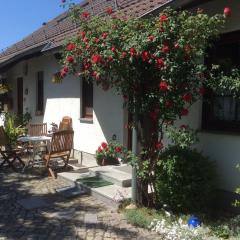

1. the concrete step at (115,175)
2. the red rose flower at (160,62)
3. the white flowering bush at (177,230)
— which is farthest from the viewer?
the concrete step at (115,175)

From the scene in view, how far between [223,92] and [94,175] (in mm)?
3287

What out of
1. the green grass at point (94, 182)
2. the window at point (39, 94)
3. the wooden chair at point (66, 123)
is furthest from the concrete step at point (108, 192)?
the window at point (39, 94)

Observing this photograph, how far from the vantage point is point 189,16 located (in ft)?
16.8

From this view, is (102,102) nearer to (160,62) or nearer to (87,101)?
(87,101)

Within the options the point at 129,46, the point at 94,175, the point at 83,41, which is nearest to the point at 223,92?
the point at 129,46

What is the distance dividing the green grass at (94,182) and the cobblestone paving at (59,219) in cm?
34

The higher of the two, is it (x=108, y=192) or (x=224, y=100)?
(x=224, y=100)

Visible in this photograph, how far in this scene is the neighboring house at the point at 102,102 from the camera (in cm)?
584

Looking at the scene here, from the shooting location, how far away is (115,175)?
290 inches

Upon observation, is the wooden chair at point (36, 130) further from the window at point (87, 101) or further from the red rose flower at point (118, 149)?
the red rose flower at point (118, 149)

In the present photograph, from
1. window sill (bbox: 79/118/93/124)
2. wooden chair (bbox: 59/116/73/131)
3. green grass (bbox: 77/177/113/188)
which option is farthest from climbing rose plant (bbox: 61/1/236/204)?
wooden chair (bbox: 59/116/73/131)

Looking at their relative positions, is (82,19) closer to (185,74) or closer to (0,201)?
(185,74)

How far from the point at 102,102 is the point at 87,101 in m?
1.00

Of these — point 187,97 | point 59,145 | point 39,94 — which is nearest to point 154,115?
point 187,97
